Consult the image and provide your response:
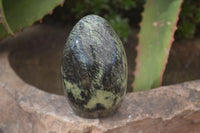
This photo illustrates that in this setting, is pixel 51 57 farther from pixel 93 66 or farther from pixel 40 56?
pixel 93 66

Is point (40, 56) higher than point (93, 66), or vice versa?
point (93, 66)

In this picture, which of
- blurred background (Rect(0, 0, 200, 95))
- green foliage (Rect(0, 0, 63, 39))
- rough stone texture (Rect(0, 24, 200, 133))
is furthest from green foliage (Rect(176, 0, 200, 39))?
green foliage (Rect(0, 0, 63, 39))

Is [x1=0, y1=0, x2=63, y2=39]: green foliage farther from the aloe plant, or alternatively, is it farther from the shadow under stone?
the aloe plant

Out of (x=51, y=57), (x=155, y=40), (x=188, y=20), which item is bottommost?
(x=51, y=57)

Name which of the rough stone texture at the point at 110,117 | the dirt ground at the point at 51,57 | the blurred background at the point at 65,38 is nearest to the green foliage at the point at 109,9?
the blurred background at the point at 65,38

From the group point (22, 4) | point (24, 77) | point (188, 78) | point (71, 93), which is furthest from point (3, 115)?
point (188, 78)

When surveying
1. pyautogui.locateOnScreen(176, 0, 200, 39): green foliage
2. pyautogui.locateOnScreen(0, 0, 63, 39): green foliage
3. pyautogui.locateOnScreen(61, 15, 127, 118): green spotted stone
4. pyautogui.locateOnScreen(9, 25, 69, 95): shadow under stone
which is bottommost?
pyautogui.locateOnScreen(9, 25, 69, 95): shadow under stone

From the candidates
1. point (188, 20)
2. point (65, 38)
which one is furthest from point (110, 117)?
point (188, 20)

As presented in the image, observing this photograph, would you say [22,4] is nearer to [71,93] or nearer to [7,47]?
[7,47]
